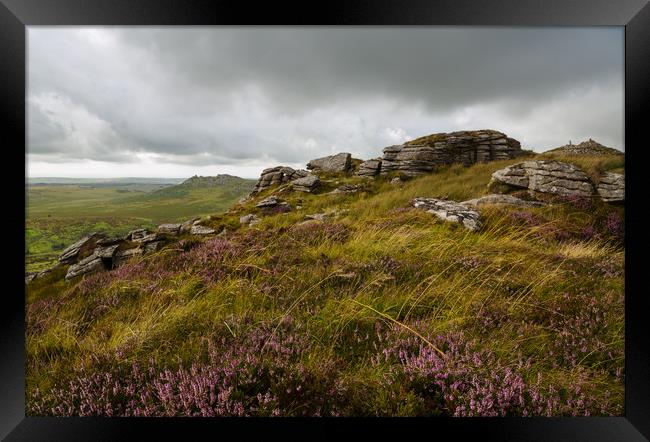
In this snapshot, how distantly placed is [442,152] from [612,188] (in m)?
7.94

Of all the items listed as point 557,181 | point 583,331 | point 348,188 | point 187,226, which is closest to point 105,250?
point 187,226

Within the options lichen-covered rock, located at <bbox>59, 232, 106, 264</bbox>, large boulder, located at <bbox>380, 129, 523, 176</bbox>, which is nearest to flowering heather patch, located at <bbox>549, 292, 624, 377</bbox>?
lichen-covered rock, located at <bbox>59, 232, 106, 264</bbox>

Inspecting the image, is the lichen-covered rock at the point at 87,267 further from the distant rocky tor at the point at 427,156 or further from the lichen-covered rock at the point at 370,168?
the lichen-covered rock at the point at 370,168

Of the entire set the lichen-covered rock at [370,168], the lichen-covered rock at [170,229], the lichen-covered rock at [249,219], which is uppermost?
the lichen-covered rock at [370,168]

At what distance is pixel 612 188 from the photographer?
16.0 ft

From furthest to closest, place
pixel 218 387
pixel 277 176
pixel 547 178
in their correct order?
pixel 277 176, pixel 547 178, pixel 218 387

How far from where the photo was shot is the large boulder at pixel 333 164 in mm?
11934

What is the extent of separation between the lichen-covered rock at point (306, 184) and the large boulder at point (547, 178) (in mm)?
5579

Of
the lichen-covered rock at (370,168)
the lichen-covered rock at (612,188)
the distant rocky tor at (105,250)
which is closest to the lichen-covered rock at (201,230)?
the distant rocky tor at (105,250)

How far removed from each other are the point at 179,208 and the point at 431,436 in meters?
6.19

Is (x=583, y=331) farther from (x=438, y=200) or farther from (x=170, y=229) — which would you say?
(x=170, y=229)

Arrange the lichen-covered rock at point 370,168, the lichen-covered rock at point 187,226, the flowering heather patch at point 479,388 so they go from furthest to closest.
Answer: the lichen-covered rock at point 370,168 < the lichen-covered rock at point 187,226 < the flowering heather patch at point 479,388

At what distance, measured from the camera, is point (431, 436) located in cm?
243
